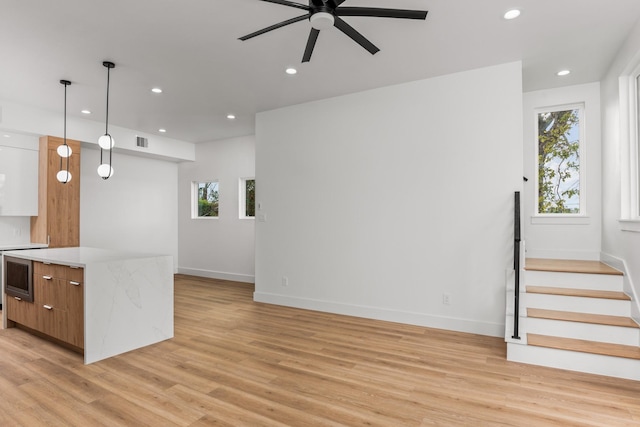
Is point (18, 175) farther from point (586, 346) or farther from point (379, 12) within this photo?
point (586, 346)

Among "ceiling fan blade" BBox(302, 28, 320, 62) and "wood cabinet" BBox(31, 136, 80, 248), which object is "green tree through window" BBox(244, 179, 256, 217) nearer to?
"wood cabinet" BBox(31, 136, 80, 248)

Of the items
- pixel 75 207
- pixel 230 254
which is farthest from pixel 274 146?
pixel 75 207

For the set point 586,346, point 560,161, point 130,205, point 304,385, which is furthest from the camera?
point 130,205

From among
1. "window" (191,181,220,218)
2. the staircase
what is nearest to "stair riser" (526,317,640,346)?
the staircase

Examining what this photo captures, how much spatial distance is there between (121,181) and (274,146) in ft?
12.2

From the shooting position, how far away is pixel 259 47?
3518mm

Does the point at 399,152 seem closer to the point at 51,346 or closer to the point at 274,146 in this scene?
the point at 274,146

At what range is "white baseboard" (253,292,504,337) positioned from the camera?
12.8 ft

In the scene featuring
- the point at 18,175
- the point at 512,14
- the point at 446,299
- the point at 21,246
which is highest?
the point at 512,14

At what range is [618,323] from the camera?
3064 millimetres

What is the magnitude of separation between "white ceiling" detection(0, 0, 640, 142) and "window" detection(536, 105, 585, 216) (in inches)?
19.0

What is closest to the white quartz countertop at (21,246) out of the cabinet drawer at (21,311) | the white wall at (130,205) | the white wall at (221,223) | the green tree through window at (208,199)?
the white wall at (130,205)

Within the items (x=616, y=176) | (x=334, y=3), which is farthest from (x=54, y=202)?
(x=616, y=176)

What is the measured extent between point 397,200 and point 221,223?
4429 millimetres
